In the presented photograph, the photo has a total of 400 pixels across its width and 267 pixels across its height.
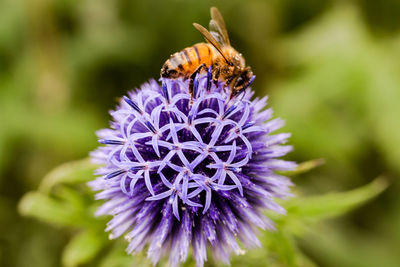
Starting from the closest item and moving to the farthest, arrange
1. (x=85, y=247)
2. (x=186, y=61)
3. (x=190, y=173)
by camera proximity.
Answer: (x=190, y=173) → (x=186, y=61) → (x=85, y=247)

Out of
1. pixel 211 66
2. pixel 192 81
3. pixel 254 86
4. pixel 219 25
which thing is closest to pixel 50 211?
pixel 192 81

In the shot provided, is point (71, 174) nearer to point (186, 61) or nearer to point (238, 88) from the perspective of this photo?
point (186, 61)

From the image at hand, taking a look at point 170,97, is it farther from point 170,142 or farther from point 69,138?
point 69,138

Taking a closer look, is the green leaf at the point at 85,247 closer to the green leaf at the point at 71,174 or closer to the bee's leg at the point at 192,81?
the green leaf at the point at 71,174

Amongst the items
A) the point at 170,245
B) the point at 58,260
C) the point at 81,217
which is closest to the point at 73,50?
the point at 58,260

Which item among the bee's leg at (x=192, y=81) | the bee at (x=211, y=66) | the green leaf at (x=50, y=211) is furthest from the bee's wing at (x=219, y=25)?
the green leaf at (x=50, y=211)
